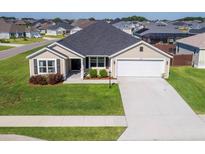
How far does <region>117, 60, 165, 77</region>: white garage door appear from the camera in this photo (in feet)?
75.3

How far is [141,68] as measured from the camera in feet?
76.1

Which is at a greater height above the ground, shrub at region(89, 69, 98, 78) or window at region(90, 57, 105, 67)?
window at region(90, 57, 105, 67)

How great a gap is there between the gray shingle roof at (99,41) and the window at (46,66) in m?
2.96

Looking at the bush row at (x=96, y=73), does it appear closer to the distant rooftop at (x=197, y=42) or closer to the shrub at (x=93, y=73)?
the shrub at (x=93, y=73)

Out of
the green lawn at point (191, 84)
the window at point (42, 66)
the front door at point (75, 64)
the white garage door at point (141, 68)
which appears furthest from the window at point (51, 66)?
the green lawn at point (191, 84)

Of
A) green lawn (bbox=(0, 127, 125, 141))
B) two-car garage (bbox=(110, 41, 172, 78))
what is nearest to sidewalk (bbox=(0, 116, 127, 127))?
green lawn (bbox=(0, 127, 125, 141))

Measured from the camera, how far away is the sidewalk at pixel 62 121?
12.7 metres

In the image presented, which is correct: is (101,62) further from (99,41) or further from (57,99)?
(57,99)

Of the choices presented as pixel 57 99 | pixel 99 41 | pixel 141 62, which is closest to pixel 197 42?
pixel 141 62

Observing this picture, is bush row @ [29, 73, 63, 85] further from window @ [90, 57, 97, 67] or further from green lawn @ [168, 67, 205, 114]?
green lawn @ [168, 67, 205, 114]

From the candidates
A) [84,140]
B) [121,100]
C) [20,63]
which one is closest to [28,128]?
[84,140]

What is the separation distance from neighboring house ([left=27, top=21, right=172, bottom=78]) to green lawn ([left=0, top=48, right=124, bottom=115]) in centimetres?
238

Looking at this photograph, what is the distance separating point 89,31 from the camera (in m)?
27.6
